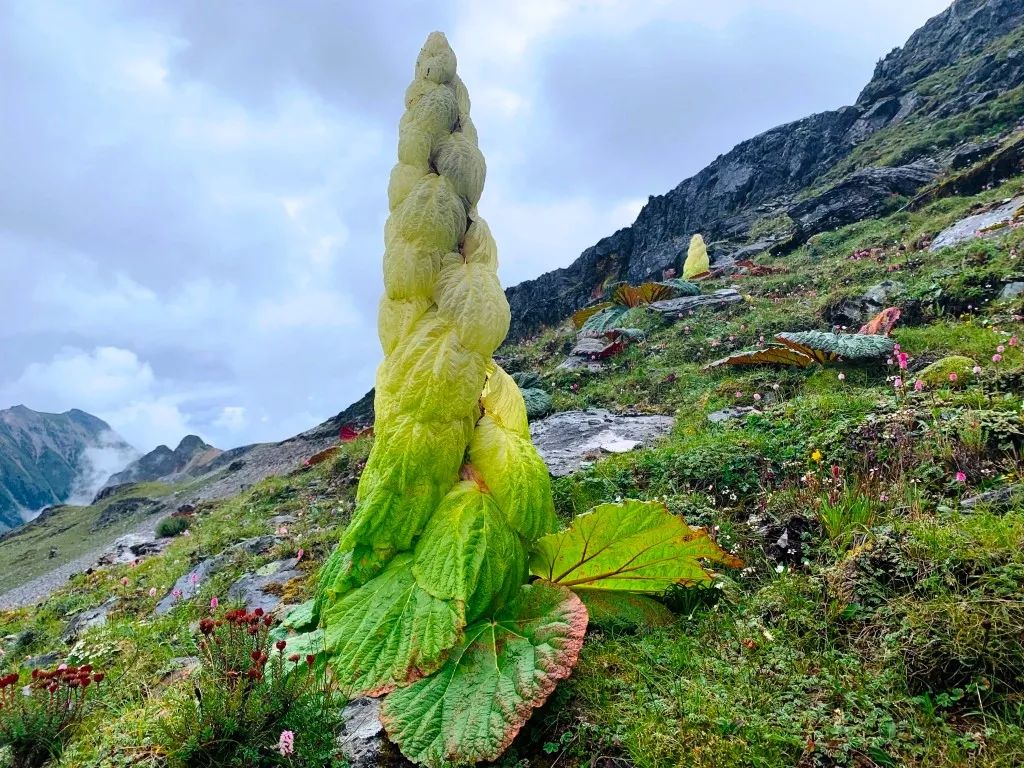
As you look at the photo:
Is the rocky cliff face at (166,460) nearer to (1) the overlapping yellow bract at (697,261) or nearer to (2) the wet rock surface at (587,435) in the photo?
(1) the overlapping yellow bract at (697,261)

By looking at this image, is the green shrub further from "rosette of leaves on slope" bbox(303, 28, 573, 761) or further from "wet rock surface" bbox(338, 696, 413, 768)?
"wet rock surface" bbox(338, 696, 413, 768)

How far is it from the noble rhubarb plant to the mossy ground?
0.96 ft

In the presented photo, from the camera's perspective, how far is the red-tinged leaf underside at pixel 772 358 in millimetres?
7895

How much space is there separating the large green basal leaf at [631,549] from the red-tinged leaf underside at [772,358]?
19.6 feet

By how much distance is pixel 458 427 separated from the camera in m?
2.75

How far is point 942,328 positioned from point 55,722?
407 inches

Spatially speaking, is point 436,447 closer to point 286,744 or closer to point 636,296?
point 286,744

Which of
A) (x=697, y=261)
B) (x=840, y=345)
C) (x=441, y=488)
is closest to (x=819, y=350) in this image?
(x=840, y=345)

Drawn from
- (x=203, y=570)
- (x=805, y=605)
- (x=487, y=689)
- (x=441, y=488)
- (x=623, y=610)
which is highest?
(x=441, y=488)

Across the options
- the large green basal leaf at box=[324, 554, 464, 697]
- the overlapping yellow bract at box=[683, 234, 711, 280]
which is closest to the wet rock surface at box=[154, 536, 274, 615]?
the large green basal leaf at box=[324, 554, 464, 697]

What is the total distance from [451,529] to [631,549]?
99 cm

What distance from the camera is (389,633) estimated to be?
8.02 feet

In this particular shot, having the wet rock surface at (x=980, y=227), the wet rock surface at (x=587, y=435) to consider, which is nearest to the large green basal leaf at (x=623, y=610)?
the wet rock surface at (x=587, y=435)

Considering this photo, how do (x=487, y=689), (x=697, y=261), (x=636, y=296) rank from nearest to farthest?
(x=487, y=689) < (x=636, y=296) < (x=697, y=261)
